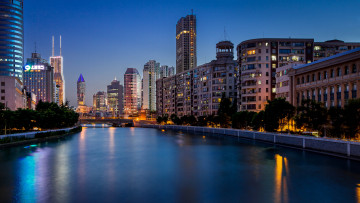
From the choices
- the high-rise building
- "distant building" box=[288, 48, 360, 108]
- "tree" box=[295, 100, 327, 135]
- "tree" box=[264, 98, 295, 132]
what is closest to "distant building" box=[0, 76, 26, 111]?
the high-rise building

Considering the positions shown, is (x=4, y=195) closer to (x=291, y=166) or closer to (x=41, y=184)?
(x=41, y=184)

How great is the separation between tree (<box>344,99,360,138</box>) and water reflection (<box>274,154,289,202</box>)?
38.8 ft

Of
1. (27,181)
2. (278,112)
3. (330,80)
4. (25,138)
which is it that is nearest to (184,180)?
(27,181)

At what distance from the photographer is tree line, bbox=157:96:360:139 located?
134 feet

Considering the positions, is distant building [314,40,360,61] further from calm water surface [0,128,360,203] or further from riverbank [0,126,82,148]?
riverbank [0,126,82,148]

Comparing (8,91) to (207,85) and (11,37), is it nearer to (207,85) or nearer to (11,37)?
(11,37)

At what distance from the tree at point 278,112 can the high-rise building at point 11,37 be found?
576 feet

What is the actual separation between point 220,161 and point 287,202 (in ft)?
58.6

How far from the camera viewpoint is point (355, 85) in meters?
55.4

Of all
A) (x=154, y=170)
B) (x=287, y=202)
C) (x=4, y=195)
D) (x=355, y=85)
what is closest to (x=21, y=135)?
(x=154, y=170)

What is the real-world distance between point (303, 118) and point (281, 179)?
92.0ft

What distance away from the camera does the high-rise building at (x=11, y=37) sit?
595 ft

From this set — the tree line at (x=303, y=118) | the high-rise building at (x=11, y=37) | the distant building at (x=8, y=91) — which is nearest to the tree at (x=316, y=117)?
the tree line at (x=303, y=118)

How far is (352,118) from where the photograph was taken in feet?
132
